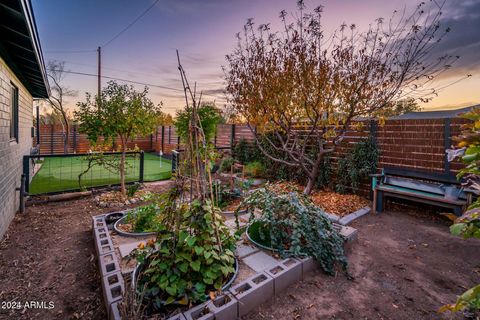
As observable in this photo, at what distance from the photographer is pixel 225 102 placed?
642cm

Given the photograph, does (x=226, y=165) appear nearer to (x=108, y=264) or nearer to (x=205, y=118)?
(x=205, y=118)

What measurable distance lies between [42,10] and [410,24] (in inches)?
350

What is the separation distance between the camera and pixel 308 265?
8.27 feet

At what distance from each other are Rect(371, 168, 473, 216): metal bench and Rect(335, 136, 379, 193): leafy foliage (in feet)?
0.95

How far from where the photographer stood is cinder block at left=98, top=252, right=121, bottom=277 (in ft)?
7.33

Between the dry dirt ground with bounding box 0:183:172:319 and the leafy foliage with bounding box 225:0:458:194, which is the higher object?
the leafy foliage with bounding box 225:0:458:194

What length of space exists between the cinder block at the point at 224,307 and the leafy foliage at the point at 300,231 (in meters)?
0.92

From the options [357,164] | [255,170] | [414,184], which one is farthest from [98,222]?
[414,184]

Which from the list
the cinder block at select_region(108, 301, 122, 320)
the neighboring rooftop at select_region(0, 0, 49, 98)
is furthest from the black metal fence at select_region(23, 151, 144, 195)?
the cinder block at select_region(108, 301, 122, 320)

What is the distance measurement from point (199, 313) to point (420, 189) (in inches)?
177

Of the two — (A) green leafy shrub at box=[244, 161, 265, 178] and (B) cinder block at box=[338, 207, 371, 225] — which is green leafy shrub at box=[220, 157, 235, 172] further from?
(B) cinder block at box=[338, 207, 371, 225]

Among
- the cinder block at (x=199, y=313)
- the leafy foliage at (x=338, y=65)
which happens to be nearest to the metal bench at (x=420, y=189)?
the leafy foliage at (x=338, y=65)

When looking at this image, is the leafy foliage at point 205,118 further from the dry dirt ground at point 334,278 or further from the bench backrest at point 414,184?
the bench backrest at point 414,184

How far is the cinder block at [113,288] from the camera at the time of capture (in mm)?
1835
